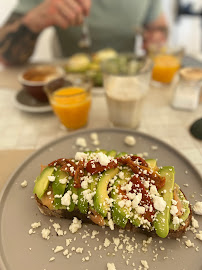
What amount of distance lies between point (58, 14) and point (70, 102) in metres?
1.10

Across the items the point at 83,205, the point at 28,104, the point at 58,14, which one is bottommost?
the point at 28,104

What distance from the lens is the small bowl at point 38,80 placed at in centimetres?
172

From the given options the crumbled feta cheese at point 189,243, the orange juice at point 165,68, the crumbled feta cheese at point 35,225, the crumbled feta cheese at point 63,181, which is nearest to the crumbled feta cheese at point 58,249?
the crumbled feta cheese at point 35,225

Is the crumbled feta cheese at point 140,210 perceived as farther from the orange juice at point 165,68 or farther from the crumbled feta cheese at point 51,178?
the orange juice at point 165,68

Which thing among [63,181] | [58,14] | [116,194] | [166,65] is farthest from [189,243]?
[58,14]

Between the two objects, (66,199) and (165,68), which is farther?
(165,68)

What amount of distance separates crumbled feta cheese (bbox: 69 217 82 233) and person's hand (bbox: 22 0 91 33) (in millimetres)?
1808

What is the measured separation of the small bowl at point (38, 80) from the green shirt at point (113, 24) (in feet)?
4.24

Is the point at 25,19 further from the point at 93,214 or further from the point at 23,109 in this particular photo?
the point at 93,214

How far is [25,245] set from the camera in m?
0.88

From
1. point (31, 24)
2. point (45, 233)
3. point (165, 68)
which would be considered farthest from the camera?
point (31, 24)

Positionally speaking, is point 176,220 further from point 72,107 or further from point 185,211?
point 72,107

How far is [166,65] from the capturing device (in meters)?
2.05

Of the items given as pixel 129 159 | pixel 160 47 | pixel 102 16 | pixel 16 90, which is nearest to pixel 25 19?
pixel 16 90
